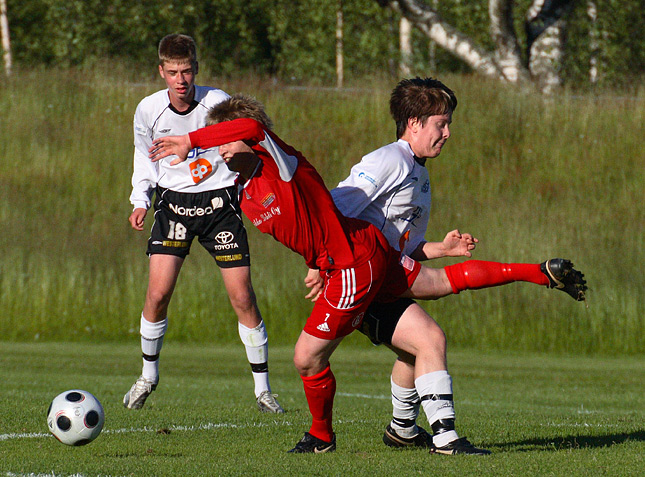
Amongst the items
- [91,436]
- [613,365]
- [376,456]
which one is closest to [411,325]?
[376,456]

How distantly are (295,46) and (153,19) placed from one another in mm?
7139

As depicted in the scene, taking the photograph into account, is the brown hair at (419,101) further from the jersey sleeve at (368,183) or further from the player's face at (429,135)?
the jersey sleeve at (368,183)

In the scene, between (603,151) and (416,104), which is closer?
(416,104)

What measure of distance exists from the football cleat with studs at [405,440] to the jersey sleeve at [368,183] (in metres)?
1.34

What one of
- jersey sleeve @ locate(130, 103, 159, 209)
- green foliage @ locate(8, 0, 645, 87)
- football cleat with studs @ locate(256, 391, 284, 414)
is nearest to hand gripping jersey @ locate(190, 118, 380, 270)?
football cleat with studs @ locate(256, 391, 284, 414)

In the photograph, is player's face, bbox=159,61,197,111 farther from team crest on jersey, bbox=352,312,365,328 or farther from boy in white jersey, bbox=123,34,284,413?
team crest on jersey, bbox=352,312,365,328

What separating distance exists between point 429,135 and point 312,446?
73.7 inches

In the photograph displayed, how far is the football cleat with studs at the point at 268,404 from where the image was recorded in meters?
7.62

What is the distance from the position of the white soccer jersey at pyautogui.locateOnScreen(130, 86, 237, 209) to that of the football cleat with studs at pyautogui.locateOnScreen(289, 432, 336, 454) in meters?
2.85

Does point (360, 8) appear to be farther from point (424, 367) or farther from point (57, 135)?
point (424, 367)

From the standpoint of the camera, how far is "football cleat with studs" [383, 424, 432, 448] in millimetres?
5980

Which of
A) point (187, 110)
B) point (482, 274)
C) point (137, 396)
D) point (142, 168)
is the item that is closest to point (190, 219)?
point (142, 168)

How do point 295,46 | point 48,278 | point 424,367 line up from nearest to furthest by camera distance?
point 424,367 → point 48,278 → point 295,46

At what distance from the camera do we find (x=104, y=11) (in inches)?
1335
